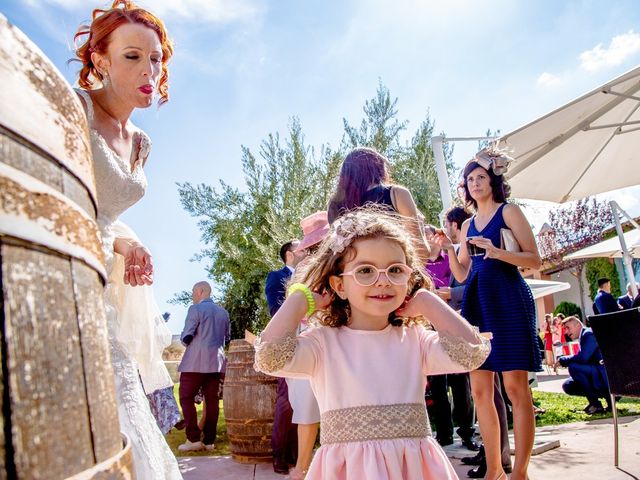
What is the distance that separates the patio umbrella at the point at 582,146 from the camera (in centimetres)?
529

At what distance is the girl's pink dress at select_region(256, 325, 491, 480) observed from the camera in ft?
6.15

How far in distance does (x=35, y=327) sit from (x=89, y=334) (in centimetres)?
9

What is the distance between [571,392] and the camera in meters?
6.91

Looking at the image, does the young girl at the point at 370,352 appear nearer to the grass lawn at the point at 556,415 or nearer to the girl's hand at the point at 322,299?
the girl's hand at the point at 322,299

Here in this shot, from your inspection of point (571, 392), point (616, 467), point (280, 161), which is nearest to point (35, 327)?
point (616, 467)

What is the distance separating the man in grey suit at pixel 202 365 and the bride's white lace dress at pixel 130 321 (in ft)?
14.2

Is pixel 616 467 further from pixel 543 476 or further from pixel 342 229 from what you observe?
pixel 342 229

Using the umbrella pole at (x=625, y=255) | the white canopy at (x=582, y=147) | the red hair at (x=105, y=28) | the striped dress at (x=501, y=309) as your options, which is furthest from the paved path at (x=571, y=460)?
the umbrella pole at (x=625, y=255)

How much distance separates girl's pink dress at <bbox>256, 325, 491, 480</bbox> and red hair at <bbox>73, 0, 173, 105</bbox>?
1178mm

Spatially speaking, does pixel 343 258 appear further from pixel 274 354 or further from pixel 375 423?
pixel 375 423

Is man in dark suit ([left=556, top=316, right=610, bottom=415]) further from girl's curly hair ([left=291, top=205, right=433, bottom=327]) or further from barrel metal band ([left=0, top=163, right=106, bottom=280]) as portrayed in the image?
barrel metal band ([left=0, top=163, right=106, bottom=280])

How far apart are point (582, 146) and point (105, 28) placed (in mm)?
6020

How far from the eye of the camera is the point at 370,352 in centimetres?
205

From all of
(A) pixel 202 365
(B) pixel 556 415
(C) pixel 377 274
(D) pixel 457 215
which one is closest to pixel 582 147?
(D) pixel 457 215
